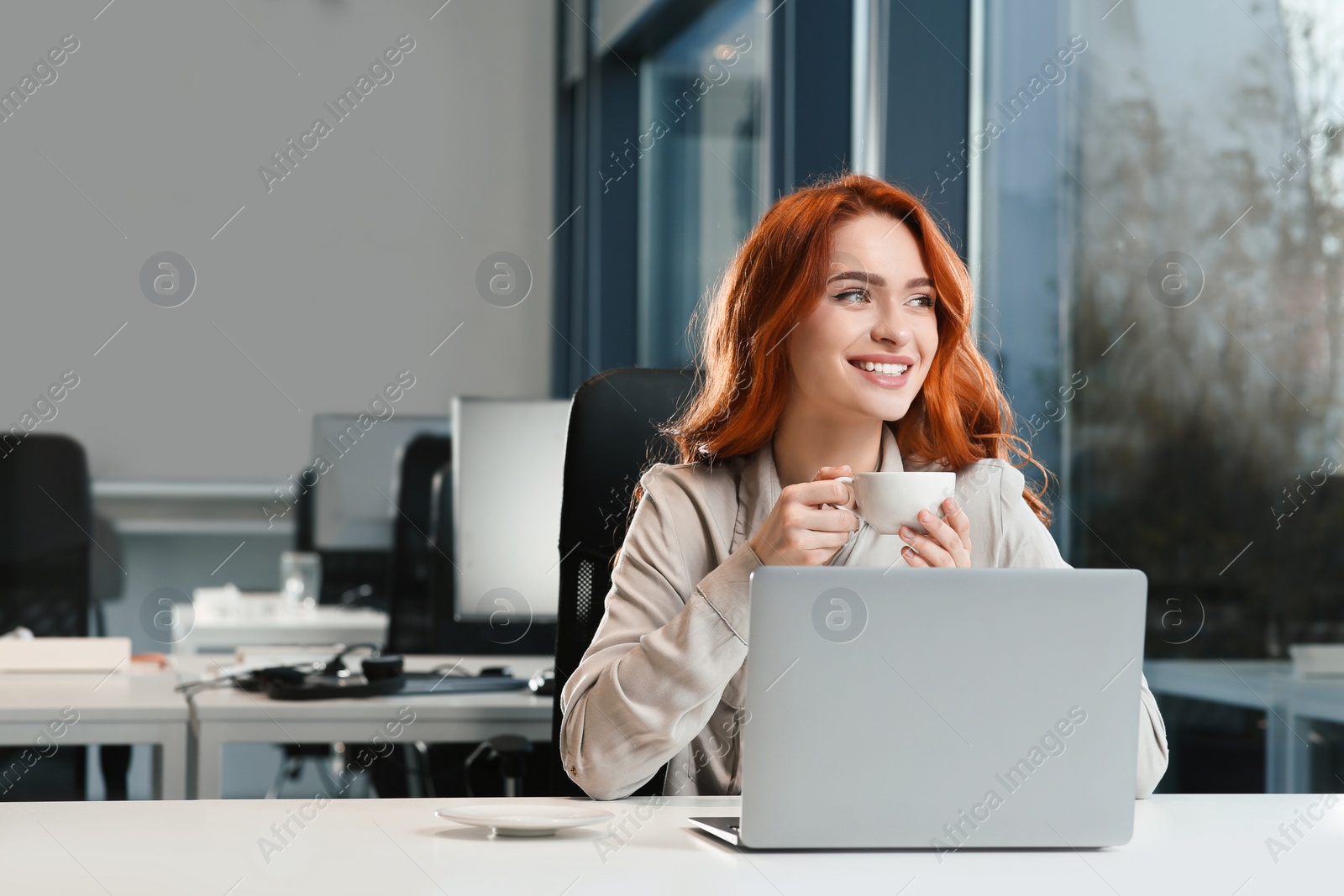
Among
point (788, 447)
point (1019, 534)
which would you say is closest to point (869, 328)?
point (788, 447)

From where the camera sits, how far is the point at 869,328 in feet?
5.03

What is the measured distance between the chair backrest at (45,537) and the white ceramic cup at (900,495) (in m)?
2.40

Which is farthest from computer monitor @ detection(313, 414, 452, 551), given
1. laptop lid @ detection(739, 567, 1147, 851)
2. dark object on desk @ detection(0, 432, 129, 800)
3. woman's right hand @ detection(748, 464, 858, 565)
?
laptop lid @ detection(739, 567, 1147, 851)

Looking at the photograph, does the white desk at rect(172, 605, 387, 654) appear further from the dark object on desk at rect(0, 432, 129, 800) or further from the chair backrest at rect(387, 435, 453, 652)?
the dark object on desk at rect(0, 432, 129, 800)

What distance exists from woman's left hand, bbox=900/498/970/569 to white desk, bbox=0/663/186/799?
1.29 meters

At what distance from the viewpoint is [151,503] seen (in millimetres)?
5250

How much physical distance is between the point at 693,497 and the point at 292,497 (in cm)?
415

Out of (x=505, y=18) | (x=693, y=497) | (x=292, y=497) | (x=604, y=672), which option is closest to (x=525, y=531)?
(x=693, y=497)

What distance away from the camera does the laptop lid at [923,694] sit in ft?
3.21

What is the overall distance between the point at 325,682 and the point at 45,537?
1.34 m

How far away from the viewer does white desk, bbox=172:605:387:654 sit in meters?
3.45

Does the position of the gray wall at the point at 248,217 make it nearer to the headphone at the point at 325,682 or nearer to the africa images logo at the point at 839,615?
the headphone at the point at 325,682

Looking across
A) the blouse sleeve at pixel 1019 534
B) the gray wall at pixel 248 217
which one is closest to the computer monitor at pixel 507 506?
the blouse sleeve at pixel 1019 534

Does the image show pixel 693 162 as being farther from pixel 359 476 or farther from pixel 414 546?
pixel 414 546
